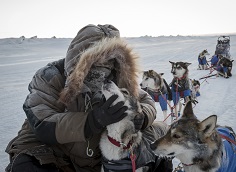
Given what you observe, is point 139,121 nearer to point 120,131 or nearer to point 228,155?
point 120,131

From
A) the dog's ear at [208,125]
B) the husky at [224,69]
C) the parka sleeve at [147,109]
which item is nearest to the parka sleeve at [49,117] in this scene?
the parka sleeve at [147,109]

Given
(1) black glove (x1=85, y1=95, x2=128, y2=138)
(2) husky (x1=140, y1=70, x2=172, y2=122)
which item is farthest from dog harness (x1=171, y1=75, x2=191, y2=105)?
(1) black glove (x1=85, y1=95, x2=128, y2=138)

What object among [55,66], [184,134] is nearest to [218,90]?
[184,134]

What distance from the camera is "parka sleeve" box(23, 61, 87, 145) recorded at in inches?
68.9

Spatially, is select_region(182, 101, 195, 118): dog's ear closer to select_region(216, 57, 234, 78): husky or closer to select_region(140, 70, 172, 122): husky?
select_region(140, 70, 172, 122): husky

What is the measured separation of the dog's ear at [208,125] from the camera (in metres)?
1.82

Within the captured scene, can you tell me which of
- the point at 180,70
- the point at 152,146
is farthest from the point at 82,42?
the point at 180,70

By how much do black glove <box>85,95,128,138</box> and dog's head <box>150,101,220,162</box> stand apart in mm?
475

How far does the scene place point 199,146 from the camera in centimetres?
191

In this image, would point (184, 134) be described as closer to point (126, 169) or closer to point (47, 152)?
point (126, 169)

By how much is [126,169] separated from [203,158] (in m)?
0.55

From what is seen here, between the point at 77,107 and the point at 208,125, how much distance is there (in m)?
0.93

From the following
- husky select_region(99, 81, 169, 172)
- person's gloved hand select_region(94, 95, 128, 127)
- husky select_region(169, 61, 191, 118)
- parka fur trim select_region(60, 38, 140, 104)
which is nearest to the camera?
person's gloved hand select_region(94, 95, 128, 127)

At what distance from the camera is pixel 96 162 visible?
2.12 meters
